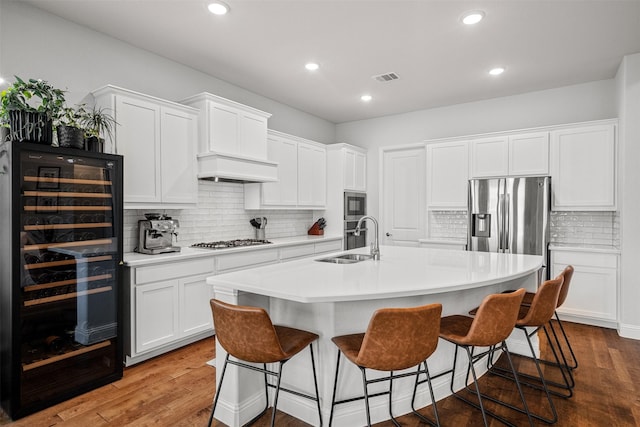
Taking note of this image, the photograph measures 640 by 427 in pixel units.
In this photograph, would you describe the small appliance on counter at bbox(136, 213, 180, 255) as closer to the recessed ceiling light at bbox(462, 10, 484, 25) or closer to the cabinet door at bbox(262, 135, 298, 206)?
the cabinet door at bbox(262, 135, 298, 206)

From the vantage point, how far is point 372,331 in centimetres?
169

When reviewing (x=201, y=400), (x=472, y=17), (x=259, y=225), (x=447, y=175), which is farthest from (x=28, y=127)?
(x=447, y=175)

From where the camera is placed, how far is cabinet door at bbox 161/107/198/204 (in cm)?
348

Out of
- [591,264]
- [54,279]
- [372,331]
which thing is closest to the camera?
[372,331]

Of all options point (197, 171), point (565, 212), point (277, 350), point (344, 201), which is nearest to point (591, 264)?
point (565, 212)

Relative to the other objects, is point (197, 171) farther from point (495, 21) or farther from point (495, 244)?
point (495, 244)

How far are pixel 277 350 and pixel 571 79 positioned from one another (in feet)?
15.7

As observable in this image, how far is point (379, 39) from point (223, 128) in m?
1.81

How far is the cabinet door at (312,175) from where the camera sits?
5.34 metres

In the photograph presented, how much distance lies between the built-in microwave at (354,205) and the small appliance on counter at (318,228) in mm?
367

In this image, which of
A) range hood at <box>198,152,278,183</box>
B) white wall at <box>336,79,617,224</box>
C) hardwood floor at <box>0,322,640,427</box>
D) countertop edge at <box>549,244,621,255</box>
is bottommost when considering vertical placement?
hardwood floor at <box>0,322,640,427</box>

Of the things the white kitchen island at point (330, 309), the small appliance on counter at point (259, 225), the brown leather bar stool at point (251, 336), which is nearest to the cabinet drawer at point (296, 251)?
the small appliance on counter at point (259, 225)

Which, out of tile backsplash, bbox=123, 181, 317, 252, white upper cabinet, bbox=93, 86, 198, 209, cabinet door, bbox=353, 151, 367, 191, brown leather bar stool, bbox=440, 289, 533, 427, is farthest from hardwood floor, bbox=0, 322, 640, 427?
cabinet door, bbox=353, 151, 367, 191

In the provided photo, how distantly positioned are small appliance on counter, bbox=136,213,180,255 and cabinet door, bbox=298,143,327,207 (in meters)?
2.16
